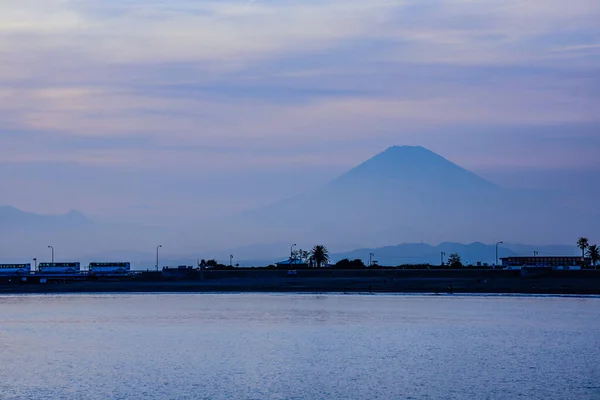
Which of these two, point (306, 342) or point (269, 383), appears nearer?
point (269, 383)

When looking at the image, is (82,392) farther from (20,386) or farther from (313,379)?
(313,379)

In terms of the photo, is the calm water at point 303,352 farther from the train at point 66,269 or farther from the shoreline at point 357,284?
the train at point 66,269

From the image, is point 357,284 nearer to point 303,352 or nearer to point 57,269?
point 57,269

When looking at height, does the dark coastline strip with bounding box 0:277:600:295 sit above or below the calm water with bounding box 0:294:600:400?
above

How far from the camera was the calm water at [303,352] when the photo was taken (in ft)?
152

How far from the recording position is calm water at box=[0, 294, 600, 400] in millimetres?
46438

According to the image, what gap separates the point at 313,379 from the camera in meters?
49.5

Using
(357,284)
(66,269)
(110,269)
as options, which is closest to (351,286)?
(357,284)

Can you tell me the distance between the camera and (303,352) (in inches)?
2387

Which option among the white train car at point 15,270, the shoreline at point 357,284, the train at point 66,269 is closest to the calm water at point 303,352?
the shoreline at point 357,284

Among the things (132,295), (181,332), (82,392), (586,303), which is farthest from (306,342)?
(132,295)

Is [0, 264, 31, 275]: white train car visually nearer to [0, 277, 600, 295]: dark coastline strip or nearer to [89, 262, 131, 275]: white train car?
[89, 262, 131, 275]: white train car

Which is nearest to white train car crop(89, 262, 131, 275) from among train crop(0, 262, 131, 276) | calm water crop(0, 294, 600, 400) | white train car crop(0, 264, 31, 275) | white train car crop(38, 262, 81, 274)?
train crop(0, 262, 131, 276)

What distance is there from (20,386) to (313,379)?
14485 mm
